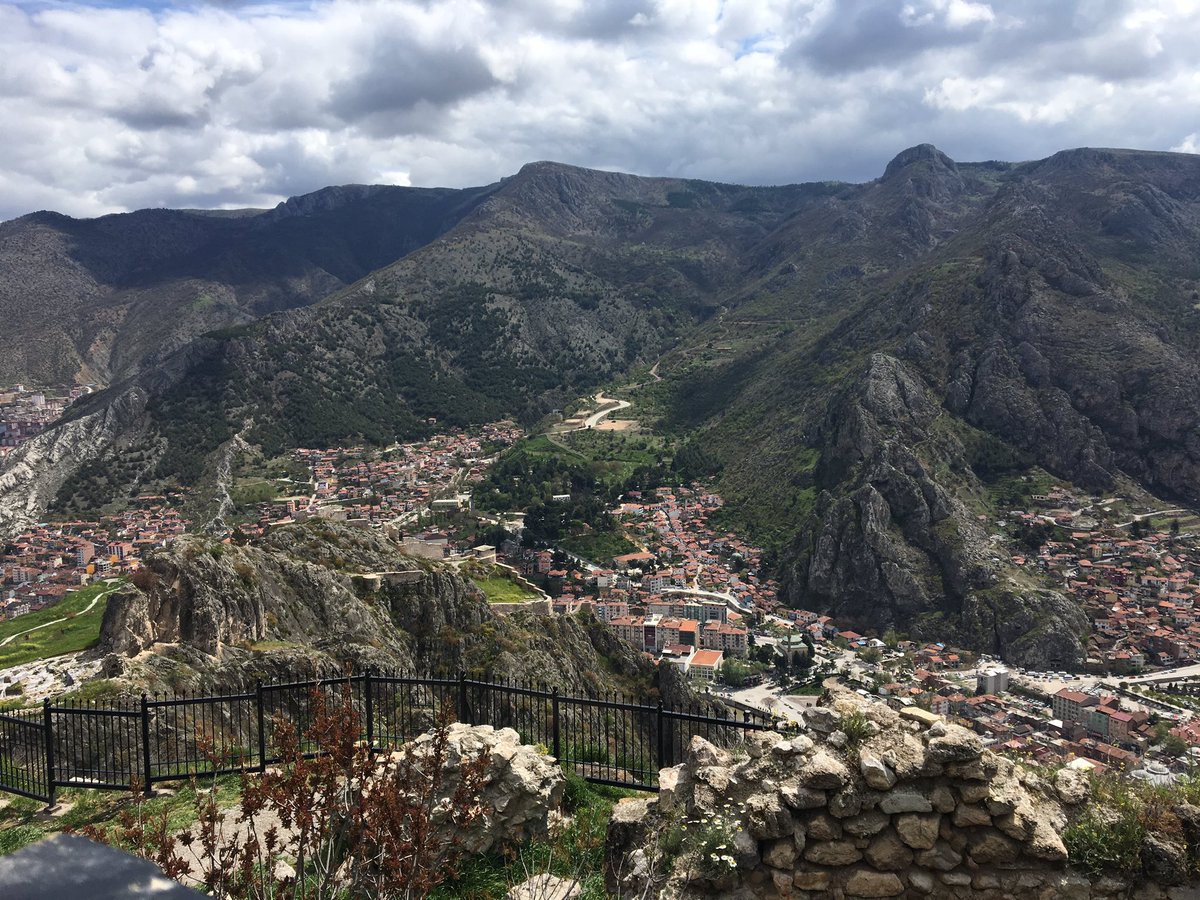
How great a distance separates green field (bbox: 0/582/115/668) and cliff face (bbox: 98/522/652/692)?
541 centimetres

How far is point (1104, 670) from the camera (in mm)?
44750

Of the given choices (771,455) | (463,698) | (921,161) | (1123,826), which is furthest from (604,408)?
(921,161)

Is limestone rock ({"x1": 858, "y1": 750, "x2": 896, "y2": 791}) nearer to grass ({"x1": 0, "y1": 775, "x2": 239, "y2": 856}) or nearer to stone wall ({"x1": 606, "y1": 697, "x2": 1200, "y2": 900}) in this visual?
stone wall ({"x1": 606, "y1": 697, "x2": 1200, "y2": 900})

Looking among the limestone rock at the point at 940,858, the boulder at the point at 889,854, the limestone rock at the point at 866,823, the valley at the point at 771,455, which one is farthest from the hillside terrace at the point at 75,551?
the limestone rock at the point at 940,858

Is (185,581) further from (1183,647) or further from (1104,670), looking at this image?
(1183,647)

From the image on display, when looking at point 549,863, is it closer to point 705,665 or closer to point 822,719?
point 822,719

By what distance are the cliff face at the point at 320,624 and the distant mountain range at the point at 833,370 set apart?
1422 inches

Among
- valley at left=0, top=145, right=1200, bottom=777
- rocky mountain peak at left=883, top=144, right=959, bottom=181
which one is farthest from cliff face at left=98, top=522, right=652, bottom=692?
rocky mountain peak at left=883, top=144, right=959, bottom=181

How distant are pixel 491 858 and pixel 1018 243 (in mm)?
95993

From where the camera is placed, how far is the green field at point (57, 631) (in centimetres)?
2362

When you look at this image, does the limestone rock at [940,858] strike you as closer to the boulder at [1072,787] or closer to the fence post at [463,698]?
the boulder at [1072,787]

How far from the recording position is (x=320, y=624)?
21.7 meters

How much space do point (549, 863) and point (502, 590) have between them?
29032mm

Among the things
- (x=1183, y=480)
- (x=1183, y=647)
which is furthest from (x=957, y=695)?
(x=1183, y=480)
